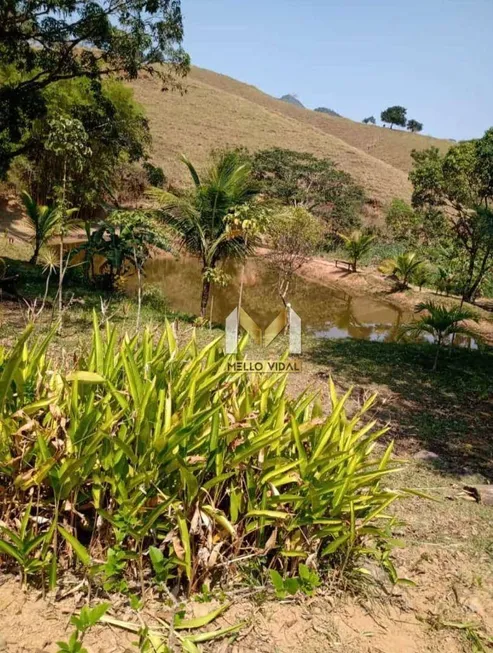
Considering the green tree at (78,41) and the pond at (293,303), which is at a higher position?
the green tree at (78,41)

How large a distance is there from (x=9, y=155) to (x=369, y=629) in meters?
10.9

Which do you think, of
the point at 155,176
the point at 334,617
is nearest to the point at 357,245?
the point at 155,176

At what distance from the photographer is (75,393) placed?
1742mm

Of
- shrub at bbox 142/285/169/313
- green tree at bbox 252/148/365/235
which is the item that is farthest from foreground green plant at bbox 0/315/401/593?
green tree at bbox 252/148/365/235

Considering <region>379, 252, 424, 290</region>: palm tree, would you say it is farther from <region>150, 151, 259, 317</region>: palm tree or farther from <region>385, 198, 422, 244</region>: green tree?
<region>150, 151, 259, 317</region>: palm tree

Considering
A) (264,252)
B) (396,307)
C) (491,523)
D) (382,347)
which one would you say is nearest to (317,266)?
(264,252)

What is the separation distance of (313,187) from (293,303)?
13674 mm

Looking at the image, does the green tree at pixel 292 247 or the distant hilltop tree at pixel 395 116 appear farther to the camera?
the distant hilltop tree at pixel 395 116

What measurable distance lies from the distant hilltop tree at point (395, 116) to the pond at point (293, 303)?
61.6 m

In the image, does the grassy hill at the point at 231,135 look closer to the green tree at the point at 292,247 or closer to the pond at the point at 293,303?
the green tree at the point at 292,247

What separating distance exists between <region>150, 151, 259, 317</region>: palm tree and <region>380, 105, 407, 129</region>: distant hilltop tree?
7051cm

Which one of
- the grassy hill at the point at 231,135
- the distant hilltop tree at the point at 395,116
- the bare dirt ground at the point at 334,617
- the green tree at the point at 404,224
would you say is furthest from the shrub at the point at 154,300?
the distant hilltop tree at the point at 395,116

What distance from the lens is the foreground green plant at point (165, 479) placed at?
5.53 ft

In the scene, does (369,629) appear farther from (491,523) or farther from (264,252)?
(264,252)
